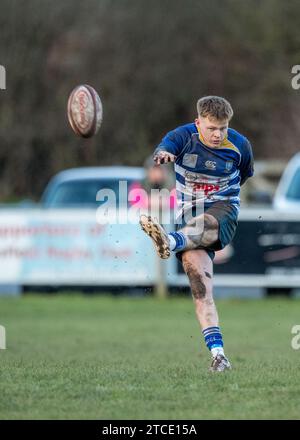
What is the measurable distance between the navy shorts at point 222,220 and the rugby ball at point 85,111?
53.8 inches

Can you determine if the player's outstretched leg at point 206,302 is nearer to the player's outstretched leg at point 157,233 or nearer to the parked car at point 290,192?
the player's outstretched leg at point 157,233

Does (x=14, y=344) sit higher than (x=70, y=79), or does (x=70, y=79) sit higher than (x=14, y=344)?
(x=70, y=79)

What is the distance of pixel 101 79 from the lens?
42.8 metres

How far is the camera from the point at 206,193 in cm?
954

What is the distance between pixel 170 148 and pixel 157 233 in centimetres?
67

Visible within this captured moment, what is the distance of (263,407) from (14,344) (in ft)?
28.0

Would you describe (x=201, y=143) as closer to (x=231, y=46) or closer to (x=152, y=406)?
(x=152, y=406)

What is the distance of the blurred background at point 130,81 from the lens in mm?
41688

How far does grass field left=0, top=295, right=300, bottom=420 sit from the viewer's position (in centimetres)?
756

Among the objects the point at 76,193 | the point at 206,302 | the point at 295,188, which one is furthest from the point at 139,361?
the point at 76,193
